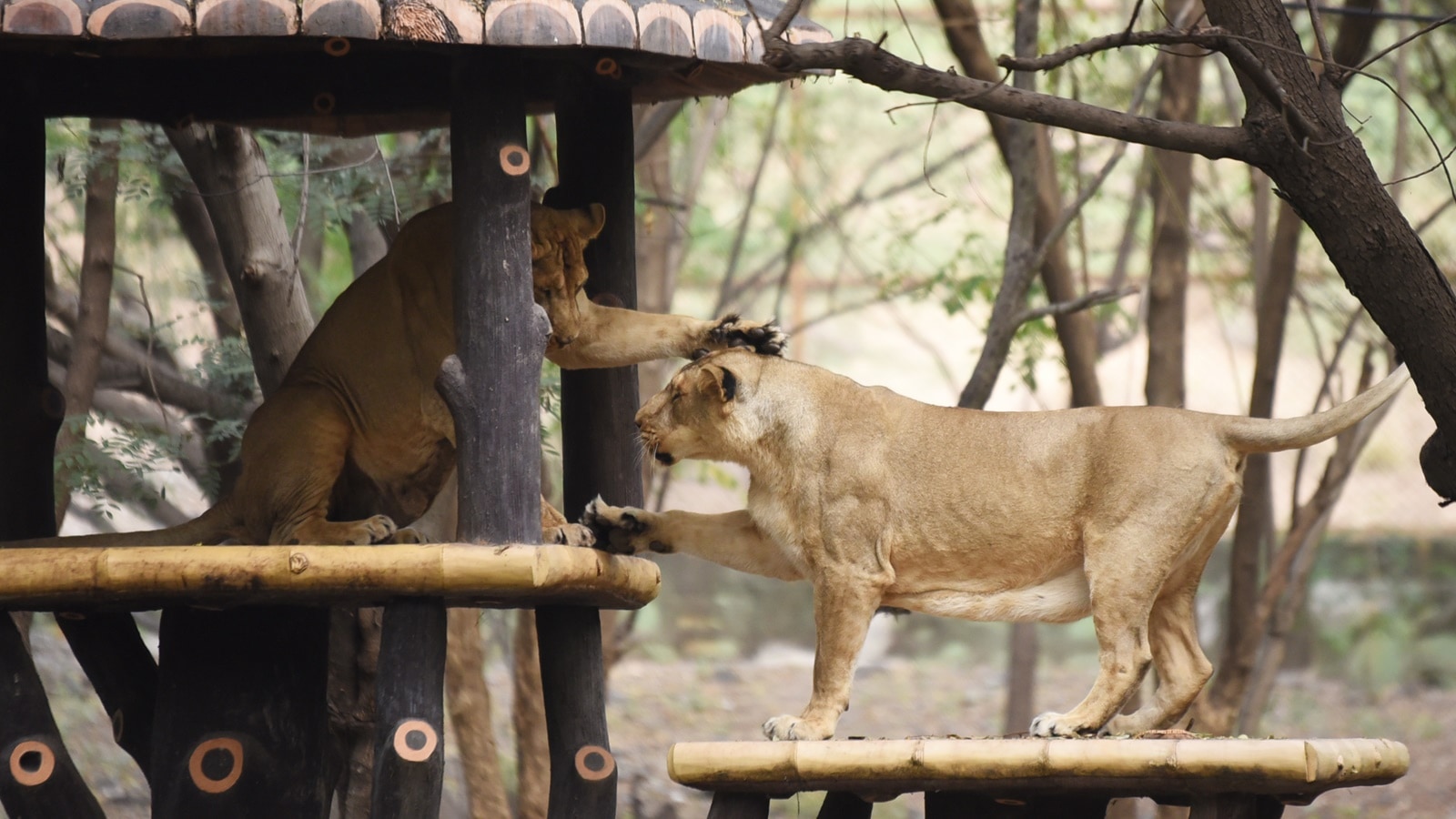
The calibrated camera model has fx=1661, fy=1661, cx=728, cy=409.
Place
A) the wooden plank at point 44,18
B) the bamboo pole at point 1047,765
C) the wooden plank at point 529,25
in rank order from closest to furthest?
1. the bamboo pole at point 1047,765
2. the wooden plank at point 44,18
3. the wooden plank at point 529,25

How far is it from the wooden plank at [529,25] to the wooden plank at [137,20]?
85 cm

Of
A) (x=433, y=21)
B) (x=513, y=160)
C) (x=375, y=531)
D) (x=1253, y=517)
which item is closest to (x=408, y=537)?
(x=375, y=531)

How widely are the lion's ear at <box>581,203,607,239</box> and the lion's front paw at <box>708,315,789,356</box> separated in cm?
58

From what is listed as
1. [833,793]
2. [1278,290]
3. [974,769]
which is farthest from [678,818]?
[974,769]

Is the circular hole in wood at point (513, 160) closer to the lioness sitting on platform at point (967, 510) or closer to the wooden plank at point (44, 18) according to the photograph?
the lioness sitting on platform at point (967, 510)

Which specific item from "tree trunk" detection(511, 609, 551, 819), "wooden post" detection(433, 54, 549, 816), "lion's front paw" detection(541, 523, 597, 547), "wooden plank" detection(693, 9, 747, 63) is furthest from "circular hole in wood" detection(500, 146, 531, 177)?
"tree trunk" detection(511, 609, 551, 819)

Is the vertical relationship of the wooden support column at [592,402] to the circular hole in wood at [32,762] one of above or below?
above

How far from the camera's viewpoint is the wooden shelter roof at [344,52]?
4629 mm

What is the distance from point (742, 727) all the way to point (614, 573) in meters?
9.74

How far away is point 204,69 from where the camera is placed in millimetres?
6145

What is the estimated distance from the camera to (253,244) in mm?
7777

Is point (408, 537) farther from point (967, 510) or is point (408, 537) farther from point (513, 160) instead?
point (967, 510)

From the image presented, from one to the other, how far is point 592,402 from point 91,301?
322 centimetres

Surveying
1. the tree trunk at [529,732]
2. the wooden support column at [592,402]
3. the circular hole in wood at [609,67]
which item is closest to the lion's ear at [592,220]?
the wooden support column at [592,402]
